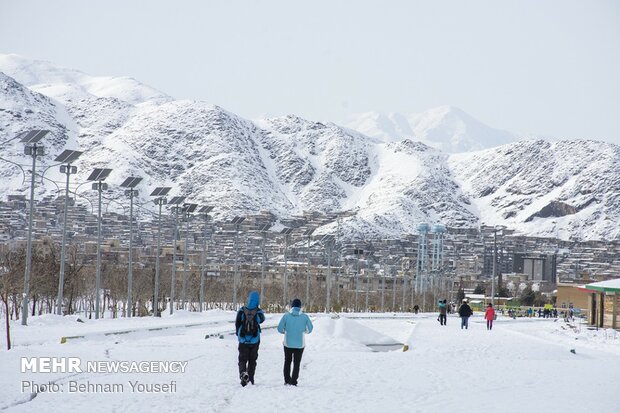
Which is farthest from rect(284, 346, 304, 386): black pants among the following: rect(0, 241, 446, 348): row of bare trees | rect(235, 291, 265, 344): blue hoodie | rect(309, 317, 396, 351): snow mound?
rect(0, 241, 446, 348): row of bare trees

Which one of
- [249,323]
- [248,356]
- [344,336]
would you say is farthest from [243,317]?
[344,336]

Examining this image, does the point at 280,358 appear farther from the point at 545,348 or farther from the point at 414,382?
the point at 545,348

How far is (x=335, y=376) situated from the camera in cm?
2070

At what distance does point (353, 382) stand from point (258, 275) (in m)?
159

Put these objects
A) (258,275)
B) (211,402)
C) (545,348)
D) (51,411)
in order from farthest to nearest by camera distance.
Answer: (258,275)
(545,348)
(211,402)
(51,411)

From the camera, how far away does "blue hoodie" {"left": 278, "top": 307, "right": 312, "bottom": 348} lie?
732 inches

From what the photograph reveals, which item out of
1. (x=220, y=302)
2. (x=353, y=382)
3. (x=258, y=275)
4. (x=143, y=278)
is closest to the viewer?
(x=353, y=382)

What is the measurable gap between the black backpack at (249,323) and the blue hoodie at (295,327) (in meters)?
0.54

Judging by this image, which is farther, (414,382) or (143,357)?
(143,357)

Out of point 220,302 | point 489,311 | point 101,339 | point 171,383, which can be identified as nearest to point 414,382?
point 171,383

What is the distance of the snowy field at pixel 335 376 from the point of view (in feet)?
52.2

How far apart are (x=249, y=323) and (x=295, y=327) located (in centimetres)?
90

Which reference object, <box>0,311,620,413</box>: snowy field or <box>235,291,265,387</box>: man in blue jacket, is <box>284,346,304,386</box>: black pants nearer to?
<box>0,311,620,413</box>: snowy field

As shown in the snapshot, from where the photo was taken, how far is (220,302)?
392 ft
